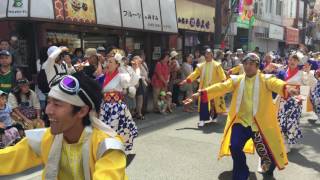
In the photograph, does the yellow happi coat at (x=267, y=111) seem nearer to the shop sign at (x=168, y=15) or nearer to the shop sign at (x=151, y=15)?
the shop sign at (x=151, y=15)

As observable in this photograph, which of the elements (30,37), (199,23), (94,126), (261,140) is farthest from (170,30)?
(94,126)

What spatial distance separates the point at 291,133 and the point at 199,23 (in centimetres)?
1200

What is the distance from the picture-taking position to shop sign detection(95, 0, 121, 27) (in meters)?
11.7

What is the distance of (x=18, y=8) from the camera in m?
9.39

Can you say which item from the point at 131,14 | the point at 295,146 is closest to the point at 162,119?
the point at 295,146

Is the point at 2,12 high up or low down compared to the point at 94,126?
up

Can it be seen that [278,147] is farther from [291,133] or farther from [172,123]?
[172,123]

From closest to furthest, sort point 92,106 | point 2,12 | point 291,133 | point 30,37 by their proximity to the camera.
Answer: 1. point 92,106
2. point 291,133
3. point 2,12
4. point 30,37

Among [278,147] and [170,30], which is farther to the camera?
[170,30]

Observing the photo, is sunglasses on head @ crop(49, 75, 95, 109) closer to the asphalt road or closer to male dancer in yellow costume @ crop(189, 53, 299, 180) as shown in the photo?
male dancer in yellow costume @ crop(189, 53, 299, 180)

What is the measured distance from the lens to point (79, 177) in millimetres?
2521

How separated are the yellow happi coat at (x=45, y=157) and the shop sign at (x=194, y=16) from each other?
1451cm

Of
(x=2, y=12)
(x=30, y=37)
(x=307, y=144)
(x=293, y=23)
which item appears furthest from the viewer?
(x=293, y=23)

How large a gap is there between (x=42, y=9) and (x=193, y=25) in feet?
31.0
